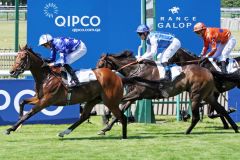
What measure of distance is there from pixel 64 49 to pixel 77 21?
4.58 metres

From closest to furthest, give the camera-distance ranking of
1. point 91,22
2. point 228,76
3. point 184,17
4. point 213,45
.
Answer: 1. point 213,45
2. point 228,76
3. point 184,17
4. point 91,22

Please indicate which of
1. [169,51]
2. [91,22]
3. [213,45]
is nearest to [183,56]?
[213,45]

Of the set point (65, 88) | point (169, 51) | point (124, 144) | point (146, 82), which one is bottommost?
point (124, 144)

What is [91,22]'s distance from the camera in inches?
658

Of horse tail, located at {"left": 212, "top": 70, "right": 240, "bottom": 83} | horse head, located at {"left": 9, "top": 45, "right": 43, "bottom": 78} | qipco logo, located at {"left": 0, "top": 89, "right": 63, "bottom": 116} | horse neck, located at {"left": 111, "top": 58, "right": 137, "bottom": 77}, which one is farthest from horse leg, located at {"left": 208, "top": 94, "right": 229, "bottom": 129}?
horse head, located at {"left": 9, "top": 45, "right": 43, "bottom": 78}

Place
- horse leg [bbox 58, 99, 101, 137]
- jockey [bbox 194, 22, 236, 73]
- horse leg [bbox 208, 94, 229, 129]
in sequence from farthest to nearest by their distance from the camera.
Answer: horse leg [bbox 208, 94, 229, 129]
jockey [bbox 194, 22, 236, 73]
horse leg [bbox 58, 99, 101, 137]

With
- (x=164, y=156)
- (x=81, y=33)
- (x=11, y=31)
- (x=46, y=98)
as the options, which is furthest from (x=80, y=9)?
(x=11, y=31)

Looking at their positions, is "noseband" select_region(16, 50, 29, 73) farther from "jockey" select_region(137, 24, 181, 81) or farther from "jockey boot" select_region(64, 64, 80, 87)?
"jockey" select_region(137, 24, 181, 81)

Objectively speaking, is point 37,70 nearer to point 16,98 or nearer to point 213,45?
point 16,98

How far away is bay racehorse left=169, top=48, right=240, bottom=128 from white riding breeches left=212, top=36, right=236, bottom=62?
0.75ft

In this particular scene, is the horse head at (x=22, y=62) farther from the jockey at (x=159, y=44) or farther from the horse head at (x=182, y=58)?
the horse head at (x=182, y=58)

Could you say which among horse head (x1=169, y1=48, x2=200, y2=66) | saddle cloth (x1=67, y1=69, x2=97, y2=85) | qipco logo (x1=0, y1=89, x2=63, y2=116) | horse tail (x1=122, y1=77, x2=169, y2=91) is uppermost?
horse head (x1=169, y1=48, x2=200, y2=66)

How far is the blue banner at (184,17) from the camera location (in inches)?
650

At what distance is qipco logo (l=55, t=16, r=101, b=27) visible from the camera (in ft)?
54.4
